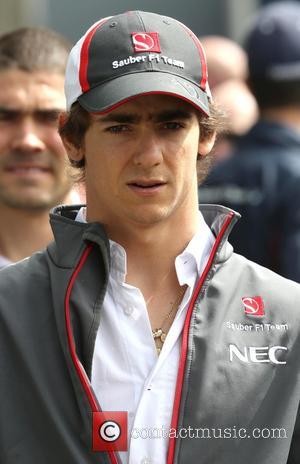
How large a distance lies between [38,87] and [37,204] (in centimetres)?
46

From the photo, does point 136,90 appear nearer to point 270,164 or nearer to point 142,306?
point 142,306

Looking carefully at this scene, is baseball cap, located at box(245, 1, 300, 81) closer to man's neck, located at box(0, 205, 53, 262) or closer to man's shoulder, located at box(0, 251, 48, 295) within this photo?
man's neck, located at box(0, 205, 53, 262)

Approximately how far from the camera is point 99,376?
352 centimetres

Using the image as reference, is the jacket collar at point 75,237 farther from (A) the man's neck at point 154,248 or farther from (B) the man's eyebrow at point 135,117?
(B) the man's eyebrow at point 135,117

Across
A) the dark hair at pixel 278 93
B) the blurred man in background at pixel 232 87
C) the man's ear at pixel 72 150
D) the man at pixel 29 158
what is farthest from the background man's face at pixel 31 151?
the blurred man in background at pixel 232 87

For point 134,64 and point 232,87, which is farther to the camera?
point 232,87

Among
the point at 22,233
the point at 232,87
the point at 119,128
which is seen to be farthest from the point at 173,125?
the point at 232,87

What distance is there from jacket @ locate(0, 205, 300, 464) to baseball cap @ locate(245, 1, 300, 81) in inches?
102

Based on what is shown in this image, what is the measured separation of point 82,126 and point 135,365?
70cm

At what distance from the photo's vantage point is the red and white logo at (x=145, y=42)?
12.1 ft

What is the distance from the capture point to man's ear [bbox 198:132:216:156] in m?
→ 3.82

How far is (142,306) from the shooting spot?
3639mm

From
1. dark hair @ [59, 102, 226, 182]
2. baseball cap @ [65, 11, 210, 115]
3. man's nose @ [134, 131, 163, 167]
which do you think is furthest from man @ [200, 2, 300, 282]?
man's nose @ [134, 131, 163, 167]

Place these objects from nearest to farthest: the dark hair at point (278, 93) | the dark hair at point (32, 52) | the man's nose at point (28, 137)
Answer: the man's nose at point (28, 137) < the dark hair at point (32, 52) < the dark hair at point (278, 93)
